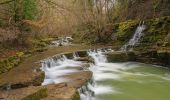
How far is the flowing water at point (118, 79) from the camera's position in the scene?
1169cm

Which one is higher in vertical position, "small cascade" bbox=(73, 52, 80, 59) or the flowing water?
"small cascade" bbox=(73, 52, 80, 59)

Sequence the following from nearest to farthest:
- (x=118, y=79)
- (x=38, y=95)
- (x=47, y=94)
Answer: (x=38, y=95) < (x=47, y=94) < (x=118, y=79)

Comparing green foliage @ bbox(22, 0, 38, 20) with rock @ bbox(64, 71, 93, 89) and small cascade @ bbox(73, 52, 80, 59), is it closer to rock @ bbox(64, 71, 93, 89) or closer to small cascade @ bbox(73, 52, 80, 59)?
small cascade @ bbox(73, 52, 80, 59)

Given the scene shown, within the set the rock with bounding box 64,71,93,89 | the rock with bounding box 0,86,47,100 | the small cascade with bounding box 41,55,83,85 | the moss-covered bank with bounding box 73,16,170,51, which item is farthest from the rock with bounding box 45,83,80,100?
the moss-covered bank with bounding box 73,16,170,51

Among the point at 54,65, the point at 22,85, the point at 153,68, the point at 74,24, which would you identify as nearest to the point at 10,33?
the point at 54,65

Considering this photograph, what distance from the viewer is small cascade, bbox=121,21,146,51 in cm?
2171

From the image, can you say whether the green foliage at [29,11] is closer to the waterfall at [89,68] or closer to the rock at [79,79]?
the waterfall at [89,68]

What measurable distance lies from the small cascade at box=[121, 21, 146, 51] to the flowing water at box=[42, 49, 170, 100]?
2.44 metres

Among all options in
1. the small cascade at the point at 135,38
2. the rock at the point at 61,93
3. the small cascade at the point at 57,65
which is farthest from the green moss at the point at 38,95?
the small cascade at the point at 135,38

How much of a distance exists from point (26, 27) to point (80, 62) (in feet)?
26.7

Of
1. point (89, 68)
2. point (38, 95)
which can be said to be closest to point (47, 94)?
point (38, 95)

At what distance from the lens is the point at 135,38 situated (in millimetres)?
22266

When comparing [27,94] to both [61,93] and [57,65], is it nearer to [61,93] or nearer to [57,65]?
[61,93]

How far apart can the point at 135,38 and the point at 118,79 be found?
8.39m
